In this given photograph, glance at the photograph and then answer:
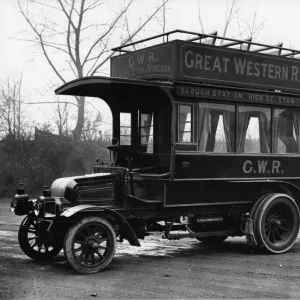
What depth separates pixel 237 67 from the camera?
9.91 meters

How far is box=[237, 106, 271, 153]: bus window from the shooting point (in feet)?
32.6

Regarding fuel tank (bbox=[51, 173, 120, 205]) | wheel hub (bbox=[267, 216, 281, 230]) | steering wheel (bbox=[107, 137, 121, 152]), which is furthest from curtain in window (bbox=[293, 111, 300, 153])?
fuel tank (bbox=[51, 173, 120, 205])

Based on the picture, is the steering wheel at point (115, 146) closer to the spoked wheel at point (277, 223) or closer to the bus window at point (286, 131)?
the spoked wheel at point (277, 223)

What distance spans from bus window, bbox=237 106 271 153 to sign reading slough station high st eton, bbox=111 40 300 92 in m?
0.47

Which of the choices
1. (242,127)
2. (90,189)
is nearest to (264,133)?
(242,127)

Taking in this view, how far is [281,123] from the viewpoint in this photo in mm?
10484

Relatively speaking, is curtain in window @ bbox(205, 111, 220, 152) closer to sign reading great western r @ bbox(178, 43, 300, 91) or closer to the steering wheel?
sign reading great western r @ bbox(178, 43, 300, 91)

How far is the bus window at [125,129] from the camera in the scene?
10.2m

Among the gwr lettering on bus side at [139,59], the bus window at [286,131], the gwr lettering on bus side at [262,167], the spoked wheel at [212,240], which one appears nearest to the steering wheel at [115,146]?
the gwr lettering on bus side at [139,59]

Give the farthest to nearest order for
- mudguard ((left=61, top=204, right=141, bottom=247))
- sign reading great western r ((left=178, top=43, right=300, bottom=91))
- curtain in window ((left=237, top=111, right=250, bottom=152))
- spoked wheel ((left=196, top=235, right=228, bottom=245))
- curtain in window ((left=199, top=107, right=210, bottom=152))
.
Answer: spoked wheel ((left=196, top=235, right=228, bottom=245))
curtain in window ((left=237, top=111, right=250, bottom=152))
curtain in window ((left=199, top=107, right=210, bottom=152))
sign reading great western r ((left=178, top=43, right=300, bottom=91))
mudguard ((left=61, top=204, right=141, bottom=247))

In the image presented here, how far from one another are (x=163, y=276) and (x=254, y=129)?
3.50 meters

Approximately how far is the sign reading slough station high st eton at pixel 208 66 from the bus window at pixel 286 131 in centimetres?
49

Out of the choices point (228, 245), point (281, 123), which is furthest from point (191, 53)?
point (228, 245)

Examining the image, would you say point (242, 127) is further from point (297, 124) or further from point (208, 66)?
point (297, 124)
